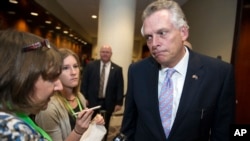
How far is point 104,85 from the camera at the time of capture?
12.6 feet

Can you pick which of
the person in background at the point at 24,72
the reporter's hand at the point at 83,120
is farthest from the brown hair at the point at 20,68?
the reporter's hand at the point at 83,120

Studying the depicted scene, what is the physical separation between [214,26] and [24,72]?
13.1 feet

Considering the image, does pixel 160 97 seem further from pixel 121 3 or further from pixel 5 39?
pixel 121 3

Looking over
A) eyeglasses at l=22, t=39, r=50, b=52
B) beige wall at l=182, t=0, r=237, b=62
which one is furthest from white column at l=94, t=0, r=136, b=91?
eyeglasses at l=22, t=39, r=50, b=52

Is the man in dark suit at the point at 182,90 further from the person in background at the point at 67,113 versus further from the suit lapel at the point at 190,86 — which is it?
the person in background at the point at 67,113

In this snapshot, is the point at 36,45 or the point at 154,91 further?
the point at 154,91

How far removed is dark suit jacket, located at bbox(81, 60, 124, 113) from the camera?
381 cm

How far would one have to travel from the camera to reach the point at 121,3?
4.81 meters

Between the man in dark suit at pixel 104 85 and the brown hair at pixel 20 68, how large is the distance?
2912mm

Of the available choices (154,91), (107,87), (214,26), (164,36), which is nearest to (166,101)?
(154,91)

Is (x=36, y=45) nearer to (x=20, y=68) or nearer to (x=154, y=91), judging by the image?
(x=20, y=68)

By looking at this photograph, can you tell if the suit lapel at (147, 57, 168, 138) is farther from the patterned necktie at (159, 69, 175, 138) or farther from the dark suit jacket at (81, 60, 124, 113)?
the dark suit jacket at (81, 60, 124, 113)

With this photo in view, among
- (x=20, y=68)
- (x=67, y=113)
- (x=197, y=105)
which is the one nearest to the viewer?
(x=20, y=68)

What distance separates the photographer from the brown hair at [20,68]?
2.63 feet
